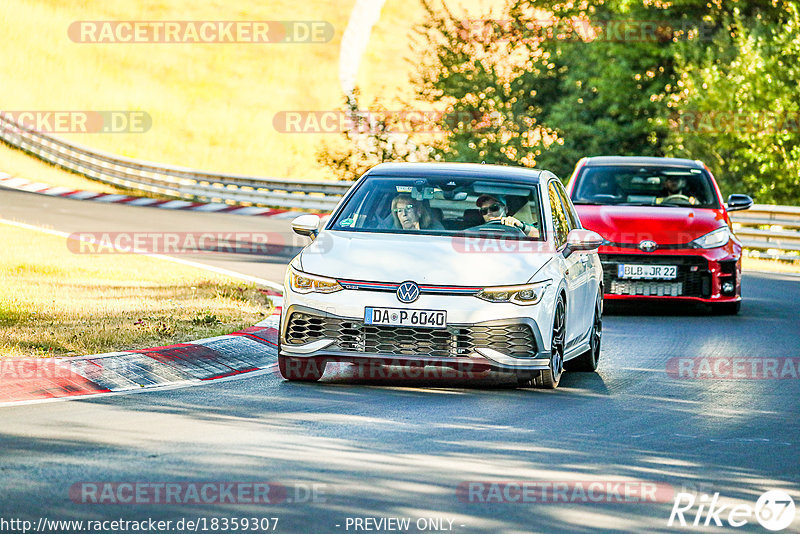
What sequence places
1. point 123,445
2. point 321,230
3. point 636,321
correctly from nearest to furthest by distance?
1. point 123,445
2. point 321,230
3. point 636,321

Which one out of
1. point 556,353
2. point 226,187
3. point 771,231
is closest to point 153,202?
point 226,187

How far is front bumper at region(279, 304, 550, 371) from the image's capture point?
9828 millimetres

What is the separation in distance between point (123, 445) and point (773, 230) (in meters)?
20.9

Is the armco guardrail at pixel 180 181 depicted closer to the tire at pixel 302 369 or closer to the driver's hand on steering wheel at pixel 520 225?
the driver's hand on steering wheel at pixel 520 225

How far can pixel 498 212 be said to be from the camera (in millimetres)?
11086

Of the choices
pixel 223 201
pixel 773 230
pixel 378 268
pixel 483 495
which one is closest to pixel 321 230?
pixel 378 268

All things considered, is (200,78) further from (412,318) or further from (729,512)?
(729,512)

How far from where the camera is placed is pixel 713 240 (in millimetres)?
15914

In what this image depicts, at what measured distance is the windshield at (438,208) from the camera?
10.8 meters

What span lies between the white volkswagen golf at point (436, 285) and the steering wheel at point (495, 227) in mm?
11

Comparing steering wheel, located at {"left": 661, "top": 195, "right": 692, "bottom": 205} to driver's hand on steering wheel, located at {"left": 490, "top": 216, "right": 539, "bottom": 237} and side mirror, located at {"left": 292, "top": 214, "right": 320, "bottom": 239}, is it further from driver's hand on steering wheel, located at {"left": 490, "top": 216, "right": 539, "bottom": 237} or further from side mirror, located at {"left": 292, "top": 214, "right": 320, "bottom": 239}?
side mirror, located at {"left": 292, "top": 214, "right": 320, "bottom": 239}

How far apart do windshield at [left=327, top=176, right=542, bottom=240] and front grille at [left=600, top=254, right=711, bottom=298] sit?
473 cm

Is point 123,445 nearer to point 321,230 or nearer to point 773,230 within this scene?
point 321,230

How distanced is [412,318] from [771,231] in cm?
1840
